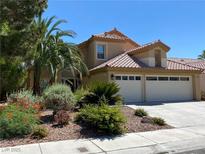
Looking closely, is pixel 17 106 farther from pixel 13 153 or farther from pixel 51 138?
pixel 13 153

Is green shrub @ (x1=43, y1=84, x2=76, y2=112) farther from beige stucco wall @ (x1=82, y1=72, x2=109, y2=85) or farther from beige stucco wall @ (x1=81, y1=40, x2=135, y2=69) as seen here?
beige stucco wall @ (x1=81, y1=40, x2=135, y2=69)

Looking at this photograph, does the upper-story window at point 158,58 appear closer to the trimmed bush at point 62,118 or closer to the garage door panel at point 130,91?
the garage door panel at point 130,91

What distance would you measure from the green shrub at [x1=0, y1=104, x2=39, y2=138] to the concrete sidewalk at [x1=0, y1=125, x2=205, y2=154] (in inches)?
48.8

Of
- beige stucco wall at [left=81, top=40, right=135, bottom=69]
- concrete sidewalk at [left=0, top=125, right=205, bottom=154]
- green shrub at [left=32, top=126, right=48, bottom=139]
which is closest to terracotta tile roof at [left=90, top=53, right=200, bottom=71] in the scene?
beige stucco wall at [left=81, top=40, right=135, bottom=69]

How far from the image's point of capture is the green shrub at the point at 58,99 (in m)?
12.2

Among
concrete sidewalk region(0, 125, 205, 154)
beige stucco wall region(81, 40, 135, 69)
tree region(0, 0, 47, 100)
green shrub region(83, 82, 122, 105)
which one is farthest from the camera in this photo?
beige stucco wall region(81, 40, 135, 69)

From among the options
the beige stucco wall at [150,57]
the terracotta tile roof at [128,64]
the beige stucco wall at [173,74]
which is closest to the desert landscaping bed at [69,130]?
the beige stucco wall at [173,74]

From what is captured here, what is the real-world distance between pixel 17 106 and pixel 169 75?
15156 millimetres

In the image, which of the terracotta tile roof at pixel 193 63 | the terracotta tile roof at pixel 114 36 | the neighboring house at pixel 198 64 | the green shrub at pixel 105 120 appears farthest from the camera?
the terracotta tile roof at pixel 193 63

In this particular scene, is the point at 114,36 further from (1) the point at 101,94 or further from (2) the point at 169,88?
(1) the point at 101,94

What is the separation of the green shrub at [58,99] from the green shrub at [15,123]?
6.81 feet

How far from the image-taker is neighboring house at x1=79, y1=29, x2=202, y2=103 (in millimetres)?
20469

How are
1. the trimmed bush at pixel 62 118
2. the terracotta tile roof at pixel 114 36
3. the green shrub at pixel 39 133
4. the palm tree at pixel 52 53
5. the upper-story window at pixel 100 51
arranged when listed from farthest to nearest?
the terracotta tile roof at pixel 114 36, the upper-story window at pixel 100 51, the palm tree at pixel 52 53, the trimmed bush at pixel 62 118, the green shrub at pixel 39 133

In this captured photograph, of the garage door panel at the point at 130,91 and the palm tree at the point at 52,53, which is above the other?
the palm tree at the point at 52,53
